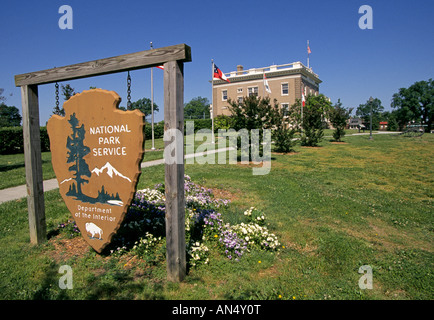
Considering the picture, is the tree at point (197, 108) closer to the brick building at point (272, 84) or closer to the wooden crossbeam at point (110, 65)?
the brick building at point (272, 84)

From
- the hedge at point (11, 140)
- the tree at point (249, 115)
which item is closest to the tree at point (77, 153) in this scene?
the tree at point (249, 115)

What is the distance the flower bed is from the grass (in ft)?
0.58

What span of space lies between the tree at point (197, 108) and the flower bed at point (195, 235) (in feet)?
364

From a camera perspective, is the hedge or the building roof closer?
the hedge


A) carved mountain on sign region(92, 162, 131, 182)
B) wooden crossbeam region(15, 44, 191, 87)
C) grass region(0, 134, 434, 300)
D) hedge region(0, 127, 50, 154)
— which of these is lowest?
grass region(0, 134, 434, 300)

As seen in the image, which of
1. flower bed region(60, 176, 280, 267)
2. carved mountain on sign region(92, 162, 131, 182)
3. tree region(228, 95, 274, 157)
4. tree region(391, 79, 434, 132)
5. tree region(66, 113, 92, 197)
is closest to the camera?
carved mountain on sign region(92, 162, 131, 182)

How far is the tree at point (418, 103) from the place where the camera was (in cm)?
6981

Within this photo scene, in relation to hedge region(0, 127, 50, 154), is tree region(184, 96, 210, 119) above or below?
above

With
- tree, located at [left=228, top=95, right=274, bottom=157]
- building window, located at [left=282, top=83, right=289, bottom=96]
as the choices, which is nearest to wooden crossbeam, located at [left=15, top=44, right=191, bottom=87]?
tree, located at [left=228, top=95, right=274, bottom=157]

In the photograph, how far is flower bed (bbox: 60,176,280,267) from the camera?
3.83 metres

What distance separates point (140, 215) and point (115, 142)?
78.5 inches

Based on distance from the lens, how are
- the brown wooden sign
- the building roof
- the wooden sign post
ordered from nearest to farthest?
the wooden sign post < the brown wooden sign < the building roof

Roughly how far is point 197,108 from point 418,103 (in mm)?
83241

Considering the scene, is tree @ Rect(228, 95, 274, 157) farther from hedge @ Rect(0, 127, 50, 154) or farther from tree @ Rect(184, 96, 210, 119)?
Answer: tree @ Rect(184, 96, 210, 119)
